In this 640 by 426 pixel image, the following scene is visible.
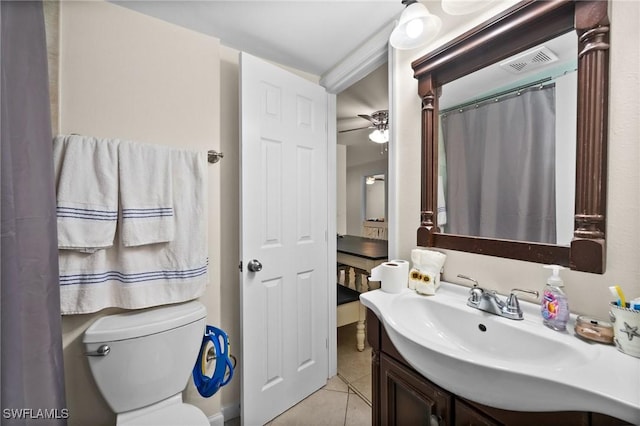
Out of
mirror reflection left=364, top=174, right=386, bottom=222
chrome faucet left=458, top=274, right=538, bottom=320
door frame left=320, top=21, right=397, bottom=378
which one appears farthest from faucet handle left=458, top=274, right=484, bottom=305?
mirror reflection left=364, top=174, right=386, bottom=222

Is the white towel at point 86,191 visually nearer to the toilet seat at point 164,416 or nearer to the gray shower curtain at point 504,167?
the toilet seat at point 164,416

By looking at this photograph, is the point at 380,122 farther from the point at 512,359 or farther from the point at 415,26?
the point at 512,359

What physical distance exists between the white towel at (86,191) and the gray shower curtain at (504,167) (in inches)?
58.0

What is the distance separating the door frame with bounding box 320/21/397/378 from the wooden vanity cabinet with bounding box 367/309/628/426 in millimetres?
522

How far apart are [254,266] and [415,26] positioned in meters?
1.36

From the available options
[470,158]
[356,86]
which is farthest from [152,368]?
[356,86]

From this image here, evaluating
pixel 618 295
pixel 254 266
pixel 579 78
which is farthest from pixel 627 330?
pixel 254 266

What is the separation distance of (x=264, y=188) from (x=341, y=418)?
145 centimetres

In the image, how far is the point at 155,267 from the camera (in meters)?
1.20

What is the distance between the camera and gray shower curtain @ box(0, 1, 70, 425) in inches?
23.1

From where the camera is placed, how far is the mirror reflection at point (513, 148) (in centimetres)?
80

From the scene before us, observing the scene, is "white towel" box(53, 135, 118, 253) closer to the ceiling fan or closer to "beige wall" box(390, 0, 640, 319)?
"beige wall" box(390, 0, 640, 319)

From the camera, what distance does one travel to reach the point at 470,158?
1.06 metres

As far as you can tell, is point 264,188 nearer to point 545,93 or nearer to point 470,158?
point 470,158
